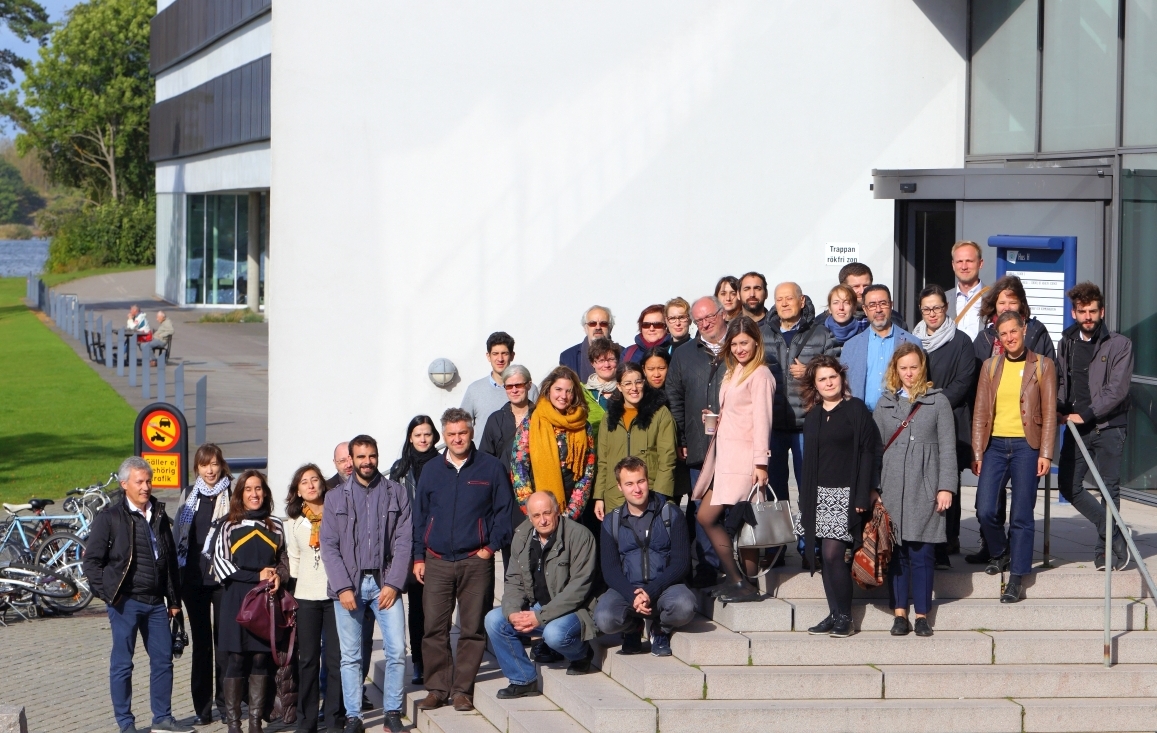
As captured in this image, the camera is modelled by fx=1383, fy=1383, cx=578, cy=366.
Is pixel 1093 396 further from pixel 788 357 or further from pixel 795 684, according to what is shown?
pixel 795 684

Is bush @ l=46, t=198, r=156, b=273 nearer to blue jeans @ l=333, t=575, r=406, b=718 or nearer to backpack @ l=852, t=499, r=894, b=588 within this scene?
blue jeans @ l=333, t=575, r=406, b=718

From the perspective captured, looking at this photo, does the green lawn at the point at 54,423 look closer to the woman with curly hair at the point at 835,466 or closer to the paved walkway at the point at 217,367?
the paved walkway at the point at 217,367

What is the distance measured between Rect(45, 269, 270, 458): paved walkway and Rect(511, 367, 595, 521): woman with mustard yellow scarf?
1272 centimetres

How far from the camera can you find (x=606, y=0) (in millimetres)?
12867

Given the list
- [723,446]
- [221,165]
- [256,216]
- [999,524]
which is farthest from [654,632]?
[256,216]

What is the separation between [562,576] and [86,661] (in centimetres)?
490

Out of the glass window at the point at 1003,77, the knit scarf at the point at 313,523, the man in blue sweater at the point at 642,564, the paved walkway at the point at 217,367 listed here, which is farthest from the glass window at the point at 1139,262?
the paved walkway at the point at 217,367

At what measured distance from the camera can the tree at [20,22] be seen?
49125 mm

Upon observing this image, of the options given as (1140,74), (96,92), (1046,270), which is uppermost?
(96,92)

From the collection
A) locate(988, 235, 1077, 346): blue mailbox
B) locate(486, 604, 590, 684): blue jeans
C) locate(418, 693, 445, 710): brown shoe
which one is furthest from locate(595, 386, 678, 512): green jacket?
locate(988, 235, 1077, 346): blue mailbox

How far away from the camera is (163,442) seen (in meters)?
13.4

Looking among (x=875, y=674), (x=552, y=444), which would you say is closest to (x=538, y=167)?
(x=552, y=444)

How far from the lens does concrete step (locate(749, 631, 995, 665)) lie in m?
7.88

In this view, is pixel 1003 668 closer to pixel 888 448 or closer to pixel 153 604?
pixel 888 448
